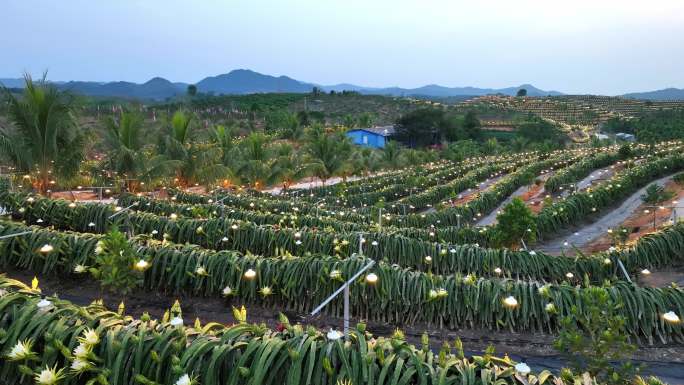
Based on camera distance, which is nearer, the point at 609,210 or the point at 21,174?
the point at 21,174

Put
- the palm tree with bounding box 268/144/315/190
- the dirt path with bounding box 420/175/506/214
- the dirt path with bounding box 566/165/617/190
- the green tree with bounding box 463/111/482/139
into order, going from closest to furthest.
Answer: the dirt path with bounding box 420/175/506/214
the dirt path with bounding box 566/165/617/190
the palm tree with bounding box 268/144/315/190
the green tree with bounding box 463/111/482/139

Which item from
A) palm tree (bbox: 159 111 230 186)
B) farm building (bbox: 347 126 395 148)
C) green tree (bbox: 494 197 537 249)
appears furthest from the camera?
farm building (bbox: 347 126 395 148)

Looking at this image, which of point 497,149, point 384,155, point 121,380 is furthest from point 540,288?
point 497,149

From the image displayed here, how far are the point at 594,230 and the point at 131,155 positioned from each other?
1265 centimetres

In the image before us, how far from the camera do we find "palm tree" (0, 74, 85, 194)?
9461mm

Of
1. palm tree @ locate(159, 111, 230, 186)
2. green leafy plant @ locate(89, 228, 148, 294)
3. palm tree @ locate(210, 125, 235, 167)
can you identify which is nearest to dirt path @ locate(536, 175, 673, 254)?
green leafy plant @ locate(89, 228, 148, 294)

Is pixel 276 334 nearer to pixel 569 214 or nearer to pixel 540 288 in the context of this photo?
pixel 540 288

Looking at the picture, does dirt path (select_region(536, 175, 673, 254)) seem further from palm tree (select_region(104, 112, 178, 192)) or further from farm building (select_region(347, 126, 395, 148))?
farm building (select_region(347, 126, 395, 148))

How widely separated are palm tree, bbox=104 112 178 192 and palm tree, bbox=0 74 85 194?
174 centimetres

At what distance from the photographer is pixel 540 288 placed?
158 inches

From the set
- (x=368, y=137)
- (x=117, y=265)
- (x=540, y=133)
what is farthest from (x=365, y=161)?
(x=540, y=133)

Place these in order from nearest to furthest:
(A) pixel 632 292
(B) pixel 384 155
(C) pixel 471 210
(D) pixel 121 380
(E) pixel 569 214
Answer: (D) pixel 121 380 → (A) pixel 632 292 → (E) pixel 569 214 → (C) pixel 471 210 → (B) pixel 384 155

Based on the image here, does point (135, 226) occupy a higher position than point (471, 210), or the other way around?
point (135, 226)

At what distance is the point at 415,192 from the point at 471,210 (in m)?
6.12
